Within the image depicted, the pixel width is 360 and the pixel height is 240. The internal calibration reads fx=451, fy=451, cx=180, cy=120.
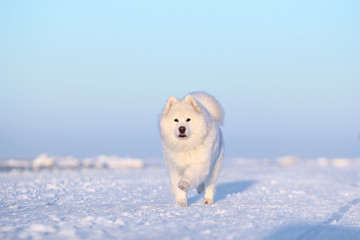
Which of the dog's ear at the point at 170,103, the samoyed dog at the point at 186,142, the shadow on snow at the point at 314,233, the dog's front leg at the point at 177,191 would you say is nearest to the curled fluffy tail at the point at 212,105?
the samoyed dog at the point at 186,142

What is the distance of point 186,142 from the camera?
254 inches

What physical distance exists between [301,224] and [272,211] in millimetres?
894

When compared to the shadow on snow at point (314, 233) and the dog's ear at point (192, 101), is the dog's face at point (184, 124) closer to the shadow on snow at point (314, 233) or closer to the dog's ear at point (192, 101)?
the dog's ear at point (192, 101)

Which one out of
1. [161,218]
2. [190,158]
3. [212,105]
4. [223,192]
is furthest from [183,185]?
[223,192]

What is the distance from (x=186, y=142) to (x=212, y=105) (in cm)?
137

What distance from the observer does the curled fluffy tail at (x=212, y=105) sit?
7582mm

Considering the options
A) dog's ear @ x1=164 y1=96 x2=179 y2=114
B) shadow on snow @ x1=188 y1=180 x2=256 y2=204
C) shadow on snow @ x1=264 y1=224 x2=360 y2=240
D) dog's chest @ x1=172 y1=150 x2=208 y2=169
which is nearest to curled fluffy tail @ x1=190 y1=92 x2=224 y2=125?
dog's ear @ x1=164 y1=96 x2=179 y2=114

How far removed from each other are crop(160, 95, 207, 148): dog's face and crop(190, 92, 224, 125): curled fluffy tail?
0.91 meters

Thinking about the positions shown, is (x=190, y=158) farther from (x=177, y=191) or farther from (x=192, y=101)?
(x=192, y=101)

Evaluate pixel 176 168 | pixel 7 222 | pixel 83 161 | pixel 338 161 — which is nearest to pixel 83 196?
pixel 176 168

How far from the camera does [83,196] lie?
800 cm

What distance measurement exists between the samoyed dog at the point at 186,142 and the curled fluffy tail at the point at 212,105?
0.65 metres

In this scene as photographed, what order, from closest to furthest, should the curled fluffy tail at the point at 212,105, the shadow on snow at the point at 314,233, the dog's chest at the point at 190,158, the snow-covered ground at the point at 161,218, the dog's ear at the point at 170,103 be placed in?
the snow-covered ground at the point at 161,218 → the shadow on snow at the point at 314,233 → the dog's chest at the point at 190,158 → the dog's ear at the point at 170,103 → the curled fluffy tail at the point at 212,105

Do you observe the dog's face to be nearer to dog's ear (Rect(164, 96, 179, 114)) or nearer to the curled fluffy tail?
dog's ear (Rect(164, 96, 179, 114))
